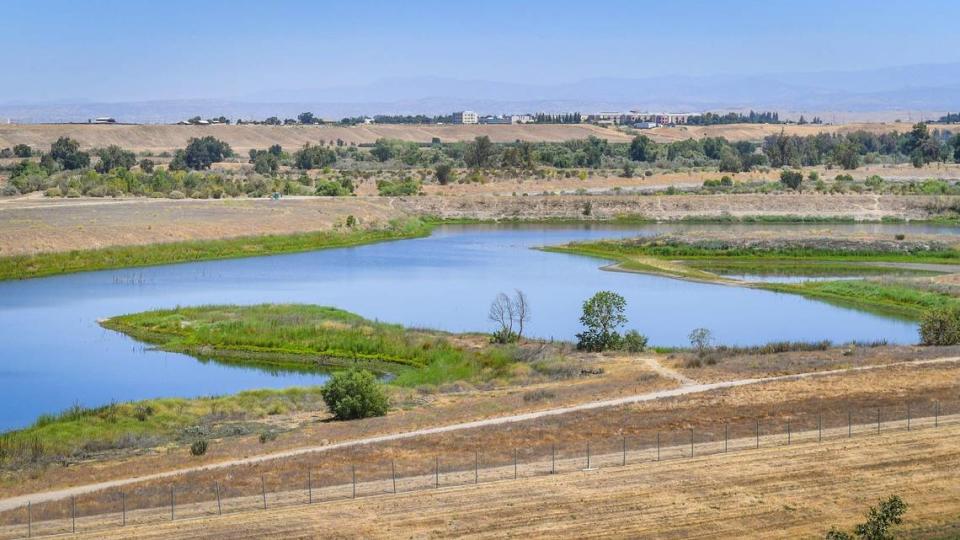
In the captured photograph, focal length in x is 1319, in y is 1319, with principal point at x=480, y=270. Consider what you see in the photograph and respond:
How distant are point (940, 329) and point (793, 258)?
27741mm

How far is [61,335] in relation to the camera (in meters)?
44.6

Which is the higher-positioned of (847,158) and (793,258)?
(847,158)

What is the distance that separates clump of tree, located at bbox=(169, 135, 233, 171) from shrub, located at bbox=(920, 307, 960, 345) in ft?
313

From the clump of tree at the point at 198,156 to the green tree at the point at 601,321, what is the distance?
3595 inches

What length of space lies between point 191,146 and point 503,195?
46.8 m

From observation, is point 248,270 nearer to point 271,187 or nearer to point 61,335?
point 61,335

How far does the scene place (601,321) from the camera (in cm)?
4122

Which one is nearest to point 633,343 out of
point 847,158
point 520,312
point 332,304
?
point 520,312

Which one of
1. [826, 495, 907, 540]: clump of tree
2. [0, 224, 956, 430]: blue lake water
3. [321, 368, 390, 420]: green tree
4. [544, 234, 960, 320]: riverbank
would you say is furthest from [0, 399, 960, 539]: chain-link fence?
[544, 234, 960, 320]: riverbank

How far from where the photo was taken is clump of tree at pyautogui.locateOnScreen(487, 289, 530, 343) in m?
42.0

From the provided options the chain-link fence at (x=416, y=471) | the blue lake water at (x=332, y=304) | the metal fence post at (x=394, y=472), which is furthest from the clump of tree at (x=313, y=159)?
the metal fence post at (x=394, y=472)

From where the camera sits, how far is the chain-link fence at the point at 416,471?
22.8m

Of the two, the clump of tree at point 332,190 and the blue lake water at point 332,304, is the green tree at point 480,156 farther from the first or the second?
the blue lake water at point 332,304

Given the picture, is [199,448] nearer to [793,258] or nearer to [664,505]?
[664,505]
